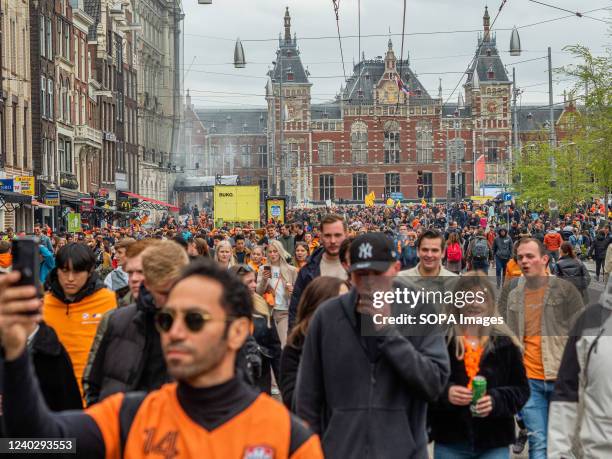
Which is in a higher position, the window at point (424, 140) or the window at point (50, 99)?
the window at point (424, 140)

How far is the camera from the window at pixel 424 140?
128 meters

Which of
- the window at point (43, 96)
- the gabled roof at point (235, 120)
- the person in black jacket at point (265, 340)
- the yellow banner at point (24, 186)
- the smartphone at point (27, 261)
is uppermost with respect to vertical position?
the gabled roof at point (235, 120)

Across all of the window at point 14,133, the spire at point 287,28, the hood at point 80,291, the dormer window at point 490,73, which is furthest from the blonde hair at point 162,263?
the spire at point 287,28

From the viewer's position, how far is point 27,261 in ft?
9.47

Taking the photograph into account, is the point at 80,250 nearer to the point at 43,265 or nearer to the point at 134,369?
the point at 134,369

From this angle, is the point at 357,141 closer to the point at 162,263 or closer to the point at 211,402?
the point at 162,263

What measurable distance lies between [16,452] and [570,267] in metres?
10.9

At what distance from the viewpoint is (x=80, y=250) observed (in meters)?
6.71

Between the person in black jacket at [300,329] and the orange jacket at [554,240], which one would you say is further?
the orange jacket at [554,240]

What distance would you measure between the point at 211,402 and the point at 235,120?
5469 inches

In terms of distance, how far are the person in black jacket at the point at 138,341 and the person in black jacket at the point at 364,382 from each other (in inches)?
23.8

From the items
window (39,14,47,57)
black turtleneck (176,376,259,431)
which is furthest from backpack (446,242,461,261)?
window (39,14,47,57)

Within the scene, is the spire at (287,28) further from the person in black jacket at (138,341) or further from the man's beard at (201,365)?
the man's beard at (201,365)

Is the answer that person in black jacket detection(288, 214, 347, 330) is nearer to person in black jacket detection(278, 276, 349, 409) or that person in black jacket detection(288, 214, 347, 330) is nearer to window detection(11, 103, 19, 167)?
person in black jacket detection(278, 276, 349, 409)
